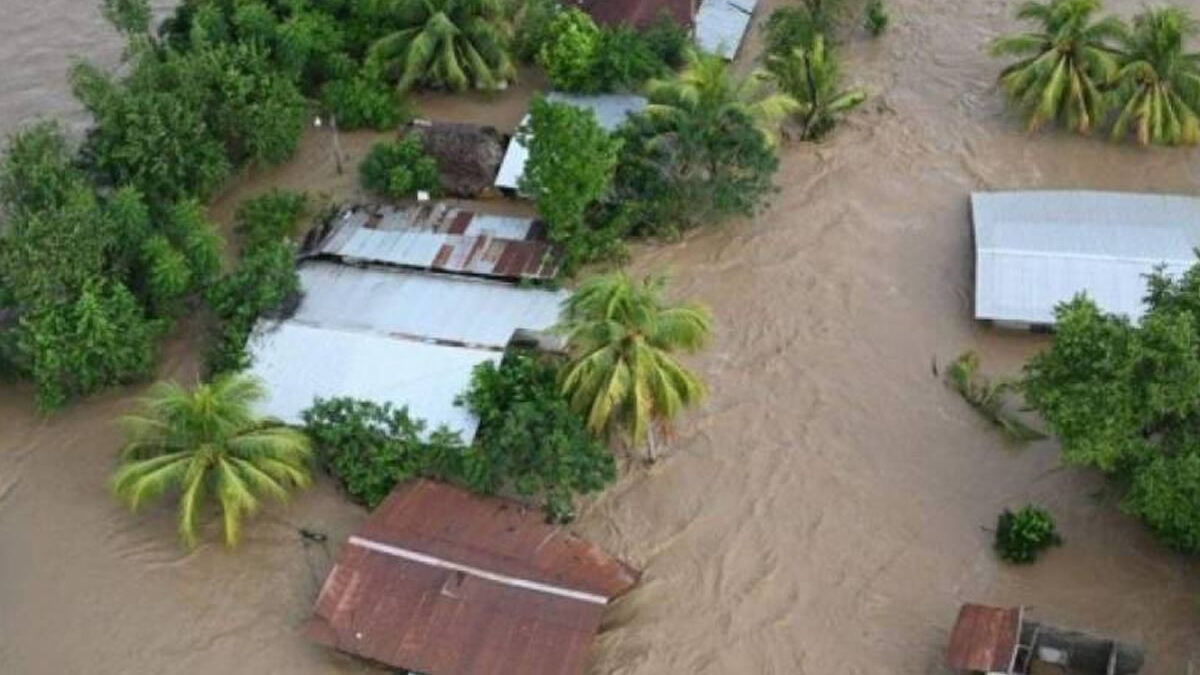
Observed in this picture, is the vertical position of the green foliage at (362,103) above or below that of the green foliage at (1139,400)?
above

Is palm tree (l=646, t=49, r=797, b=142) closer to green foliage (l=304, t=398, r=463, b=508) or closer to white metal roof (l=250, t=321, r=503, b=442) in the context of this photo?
white metal roof (l=250, t=321, r=503, b=442)

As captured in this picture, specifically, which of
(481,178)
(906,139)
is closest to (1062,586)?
(906,139)

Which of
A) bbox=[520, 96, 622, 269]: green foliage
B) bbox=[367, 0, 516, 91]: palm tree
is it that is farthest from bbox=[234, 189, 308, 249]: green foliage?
bbox=[520, 96, 622, 269]: green foliage

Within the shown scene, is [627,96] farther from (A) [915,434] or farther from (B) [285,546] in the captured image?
(B) [285,546]

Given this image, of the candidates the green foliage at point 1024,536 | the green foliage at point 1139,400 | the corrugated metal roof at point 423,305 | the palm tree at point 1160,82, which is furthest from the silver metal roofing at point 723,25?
the green foliage at point 1024,536

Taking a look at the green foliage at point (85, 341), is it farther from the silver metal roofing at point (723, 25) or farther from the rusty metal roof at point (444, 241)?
the silver metal roofing at point (723, 25)

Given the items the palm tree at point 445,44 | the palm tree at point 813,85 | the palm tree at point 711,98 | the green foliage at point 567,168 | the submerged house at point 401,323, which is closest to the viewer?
the submerged house at point 401,323

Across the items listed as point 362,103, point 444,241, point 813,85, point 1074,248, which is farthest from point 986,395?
point 362,103
